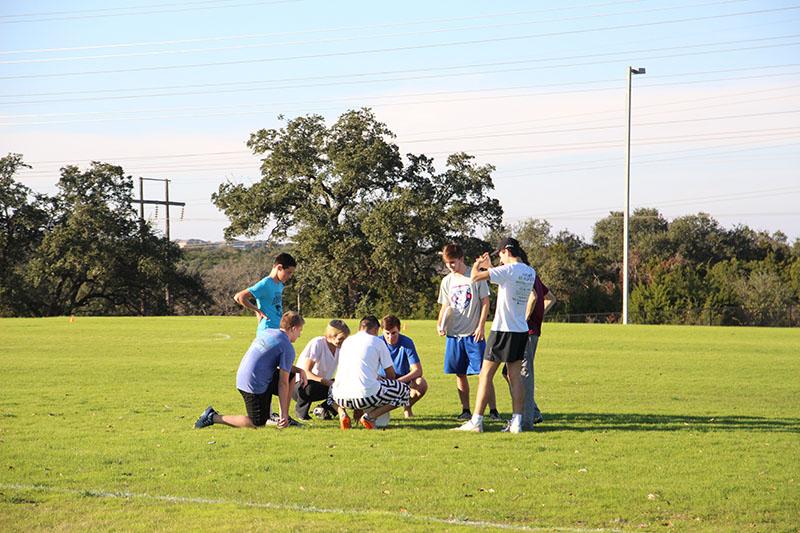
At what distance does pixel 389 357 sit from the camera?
11820 millimetres

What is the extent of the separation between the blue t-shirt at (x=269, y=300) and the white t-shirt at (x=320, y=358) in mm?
539

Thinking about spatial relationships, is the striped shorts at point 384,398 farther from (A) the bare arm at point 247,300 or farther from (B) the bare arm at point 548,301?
(B) the bare arm at point 548,301

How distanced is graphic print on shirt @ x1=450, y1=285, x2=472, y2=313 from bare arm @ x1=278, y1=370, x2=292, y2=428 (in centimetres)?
242

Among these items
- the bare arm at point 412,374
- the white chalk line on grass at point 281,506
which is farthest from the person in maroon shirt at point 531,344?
the white chalk line on grass at point 281,506

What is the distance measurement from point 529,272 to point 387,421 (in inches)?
94.8

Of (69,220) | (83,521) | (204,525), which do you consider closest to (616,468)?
(204,525)

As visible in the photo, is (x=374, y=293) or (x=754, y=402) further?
(x=374, y=293)

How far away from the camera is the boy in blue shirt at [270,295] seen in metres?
12.5

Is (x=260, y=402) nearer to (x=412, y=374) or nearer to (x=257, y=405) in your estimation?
(x=257, y=405)

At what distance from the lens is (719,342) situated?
31.7 metres

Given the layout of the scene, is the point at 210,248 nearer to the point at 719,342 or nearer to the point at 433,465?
the point at 719,342

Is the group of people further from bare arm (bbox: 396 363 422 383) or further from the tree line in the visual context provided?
the tree line

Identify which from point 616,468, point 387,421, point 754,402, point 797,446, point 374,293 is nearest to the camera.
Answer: point 616,468

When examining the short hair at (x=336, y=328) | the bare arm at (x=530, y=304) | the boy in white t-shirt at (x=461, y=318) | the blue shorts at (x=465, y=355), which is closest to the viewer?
the bare arm at (x=530, y=304)
